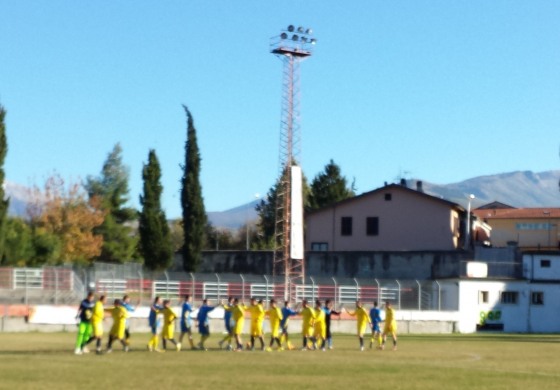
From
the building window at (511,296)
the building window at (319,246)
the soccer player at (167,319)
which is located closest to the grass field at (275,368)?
the soccer player at (167,319)

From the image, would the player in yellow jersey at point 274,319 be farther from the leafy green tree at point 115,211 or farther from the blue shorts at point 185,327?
the leafy green tree at point 115,211

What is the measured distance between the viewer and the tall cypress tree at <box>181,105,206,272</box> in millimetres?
74000

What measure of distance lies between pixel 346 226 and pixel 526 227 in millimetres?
25839

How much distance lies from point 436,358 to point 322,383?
37.8 feet

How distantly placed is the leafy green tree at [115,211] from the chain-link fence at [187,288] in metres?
Answer: 32.2

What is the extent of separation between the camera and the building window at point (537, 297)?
7050 cm

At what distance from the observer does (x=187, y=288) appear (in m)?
57.0

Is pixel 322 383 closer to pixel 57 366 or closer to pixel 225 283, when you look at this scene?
pixel 57 366

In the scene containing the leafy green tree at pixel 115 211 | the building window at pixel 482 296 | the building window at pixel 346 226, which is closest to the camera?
the building window at pixel 482 296

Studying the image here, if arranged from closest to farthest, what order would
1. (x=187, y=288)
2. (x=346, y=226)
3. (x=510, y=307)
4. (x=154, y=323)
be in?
(x=154, y=323) → (x=187, y=288) → (x=510, y=307) → (x=346, y=226)

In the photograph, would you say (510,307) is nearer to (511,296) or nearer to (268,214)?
(511,296)

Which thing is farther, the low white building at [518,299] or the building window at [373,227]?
the building window at [373,227]

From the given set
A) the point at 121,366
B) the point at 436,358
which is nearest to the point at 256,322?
the point at 436,358

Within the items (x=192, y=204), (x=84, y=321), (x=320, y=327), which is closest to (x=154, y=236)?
(x=192, y=204)
